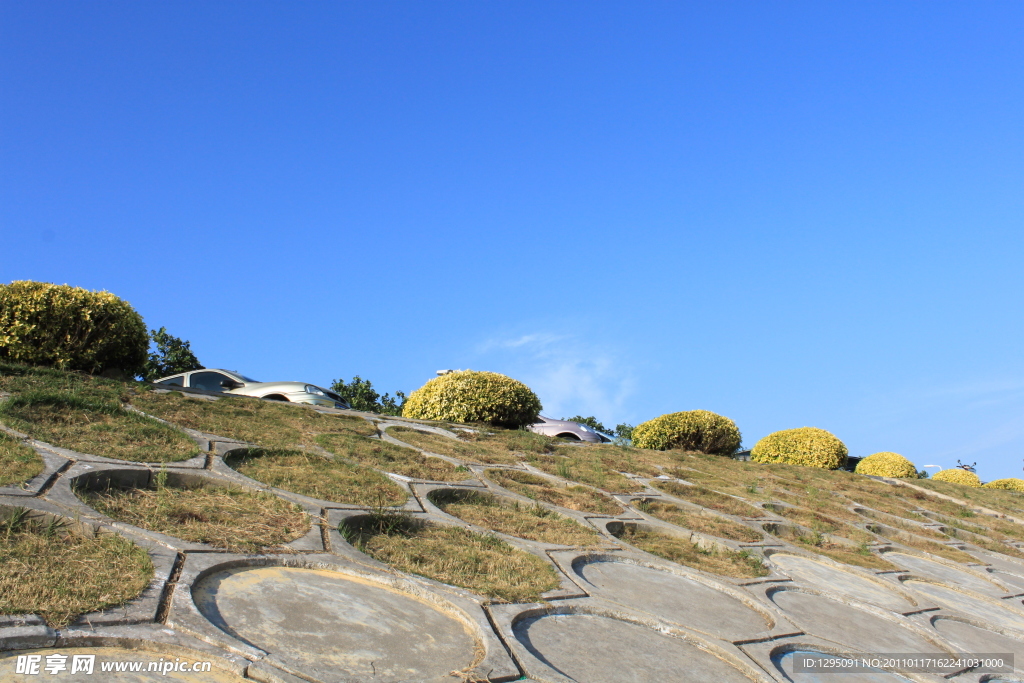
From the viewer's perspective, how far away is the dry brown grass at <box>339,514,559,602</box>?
2.78 meters

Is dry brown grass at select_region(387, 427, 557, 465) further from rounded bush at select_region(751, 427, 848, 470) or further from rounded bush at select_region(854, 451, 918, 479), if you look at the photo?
rounded bush at select_region(854, 451, 918, 479)

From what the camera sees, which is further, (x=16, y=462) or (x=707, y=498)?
(x=707, y=498)

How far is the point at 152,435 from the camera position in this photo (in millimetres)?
4398

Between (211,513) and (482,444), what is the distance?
4.51m

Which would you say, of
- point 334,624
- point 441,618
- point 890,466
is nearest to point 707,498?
point 441,618

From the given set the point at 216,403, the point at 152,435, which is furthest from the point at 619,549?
the point at 216,403

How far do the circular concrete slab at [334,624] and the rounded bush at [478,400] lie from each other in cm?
763

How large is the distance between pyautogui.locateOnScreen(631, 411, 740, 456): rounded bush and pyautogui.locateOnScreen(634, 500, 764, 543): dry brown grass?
22.7 feet

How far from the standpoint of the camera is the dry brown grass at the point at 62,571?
1851 millimetres

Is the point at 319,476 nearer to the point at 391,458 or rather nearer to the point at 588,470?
the point at 391,458

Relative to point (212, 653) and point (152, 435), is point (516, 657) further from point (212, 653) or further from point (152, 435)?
point (152, 435)

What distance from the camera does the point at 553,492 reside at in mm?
5379

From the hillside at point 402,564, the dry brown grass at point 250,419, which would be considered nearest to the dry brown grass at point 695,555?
the hillside at point 402,564

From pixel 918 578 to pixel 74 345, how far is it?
8868 mm
